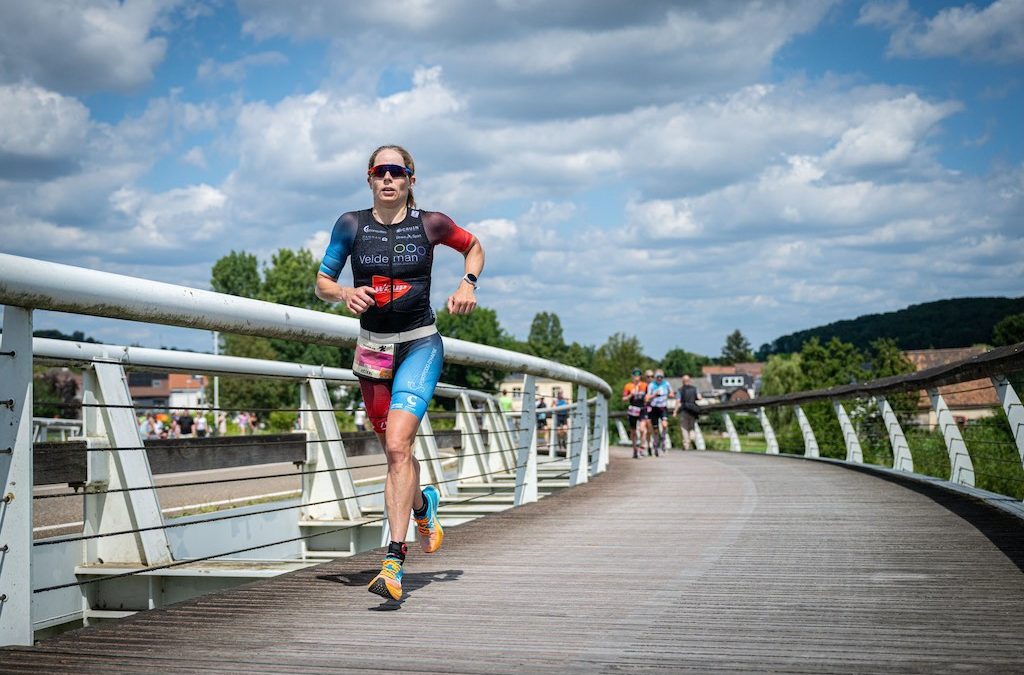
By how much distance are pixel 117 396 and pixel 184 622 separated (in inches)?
84.9

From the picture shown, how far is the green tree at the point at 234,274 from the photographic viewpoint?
157250 millimetres

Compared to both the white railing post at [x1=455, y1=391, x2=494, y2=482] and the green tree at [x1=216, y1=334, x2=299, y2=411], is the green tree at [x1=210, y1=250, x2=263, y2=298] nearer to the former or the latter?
the green tree at [x1=216, y1=334, x2=299, y2=411]

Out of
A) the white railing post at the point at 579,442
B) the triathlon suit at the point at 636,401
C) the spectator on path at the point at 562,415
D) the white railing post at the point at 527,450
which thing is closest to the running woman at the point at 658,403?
the triathlon suit at the point at 636,401

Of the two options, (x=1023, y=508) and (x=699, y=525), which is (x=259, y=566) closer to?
(x=699, y=525)

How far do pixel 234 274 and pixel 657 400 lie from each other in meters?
140

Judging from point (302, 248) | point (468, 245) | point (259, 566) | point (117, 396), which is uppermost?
point (302, 248)

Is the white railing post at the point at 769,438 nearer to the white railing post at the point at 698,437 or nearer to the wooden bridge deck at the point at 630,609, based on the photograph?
the white railing post at the point at 698,437

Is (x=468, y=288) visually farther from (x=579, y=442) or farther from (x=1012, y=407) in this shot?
(x=579, y=442)

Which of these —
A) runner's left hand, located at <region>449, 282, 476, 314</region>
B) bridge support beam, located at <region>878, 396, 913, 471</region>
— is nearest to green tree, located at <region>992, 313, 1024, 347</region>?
bridge support beam, located at <region>878, 396, 913, 471</region>

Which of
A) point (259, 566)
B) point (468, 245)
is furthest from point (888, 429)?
point (468, 245)

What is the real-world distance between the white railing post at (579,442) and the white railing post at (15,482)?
30.9ft

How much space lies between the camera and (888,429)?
46.8 feet

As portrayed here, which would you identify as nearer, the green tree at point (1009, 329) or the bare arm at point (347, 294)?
the bare arm at point (347, 294)

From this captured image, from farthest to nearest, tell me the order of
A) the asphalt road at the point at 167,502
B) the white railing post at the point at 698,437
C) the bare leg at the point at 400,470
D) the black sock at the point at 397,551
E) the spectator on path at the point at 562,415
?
the white railing post at the point at 698,437, the spectator on path at the point at 562,415, the asphalt road at the point at 167,502, the bare leg at the point at 400,470, the black sock at the point at 397,551
